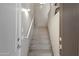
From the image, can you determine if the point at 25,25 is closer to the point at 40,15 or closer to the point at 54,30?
the point at 40,15

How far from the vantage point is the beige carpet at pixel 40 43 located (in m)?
1.37

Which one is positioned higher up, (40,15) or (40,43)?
(40,15)

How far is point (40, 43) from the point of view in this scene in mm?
1384

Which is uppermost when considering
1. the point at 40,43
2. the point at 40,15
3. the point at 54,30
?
the point at 40,15

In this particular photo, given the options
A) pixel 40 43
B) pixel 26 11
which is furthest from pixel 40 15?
pixel 40 43

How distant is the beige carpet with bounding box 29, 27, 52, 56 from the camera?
1.37 m

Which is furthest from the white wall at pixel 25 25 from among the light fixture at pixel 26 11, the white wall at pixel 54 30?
the white wall at pixel 54 30

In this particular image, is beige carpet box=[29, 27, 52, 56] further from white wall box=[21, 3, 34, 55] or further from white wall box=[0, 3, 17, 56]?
white wall box=[0, 3, 17, 56]

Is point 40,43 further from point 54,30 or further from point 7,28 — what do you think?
point 7,28

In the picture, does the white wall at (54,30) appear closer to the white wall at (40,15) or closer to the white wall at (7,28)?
the white wall at (40,15)

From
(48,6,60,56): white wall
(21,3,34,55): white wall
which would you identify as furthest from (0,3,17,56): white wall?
(48,6,60,56): white wall

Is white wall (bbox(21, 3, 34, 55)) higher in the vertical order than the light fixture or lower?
lower

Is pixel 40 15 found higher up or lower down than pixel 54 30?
higher up

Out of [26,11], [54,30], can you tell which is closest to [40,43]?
[54,30]
